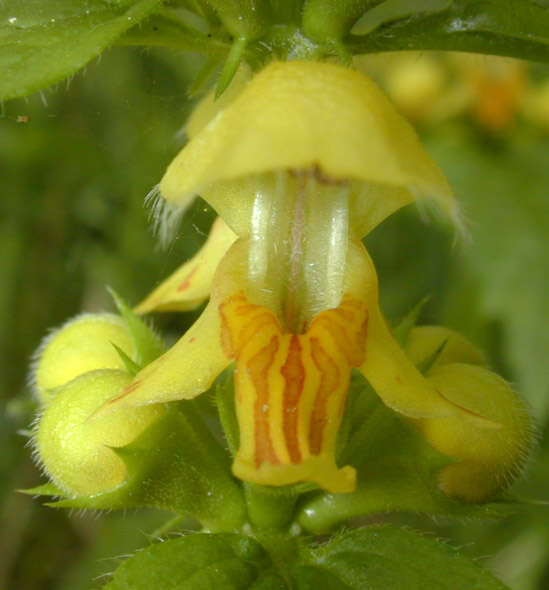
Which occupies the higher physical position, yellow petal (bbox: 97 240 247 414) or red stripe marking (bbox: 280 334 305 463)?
yellow petal (bbox: 97 240 247 414)

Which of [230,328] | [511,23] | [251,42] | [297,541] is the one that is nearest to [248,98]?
[251,42]

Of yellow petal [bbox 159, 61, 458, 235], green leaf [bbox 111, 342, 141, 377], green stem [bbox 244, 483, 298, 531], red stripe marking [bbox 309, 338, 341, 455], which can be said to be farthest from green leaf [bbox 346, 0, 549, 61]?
green stem [bbox 244, 483, 298, 531]

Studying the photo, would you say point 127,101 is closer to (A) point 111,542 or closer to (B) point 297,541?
(B) point 297,541

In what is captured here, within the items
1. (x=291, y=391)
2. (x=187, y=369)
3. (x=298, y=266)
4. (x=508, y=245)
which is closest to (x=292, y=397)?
(x=291, y=391)

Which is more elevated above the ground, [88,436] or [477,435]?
[88,436]

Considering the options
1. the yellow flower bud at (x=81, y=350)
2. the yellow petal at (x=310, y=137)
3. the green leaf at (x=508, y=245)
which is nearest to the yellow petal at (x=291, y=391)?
the yellow petal at (x=310, y=137)

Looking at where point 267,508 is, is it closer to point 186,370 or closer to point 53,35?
point 186,370

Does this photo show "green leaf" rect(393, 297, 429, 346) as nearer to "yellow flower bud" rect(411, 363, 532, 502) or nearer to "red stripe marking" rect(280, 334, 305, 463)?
"yellow flower bud" rect(411, 363, 532, 502)
